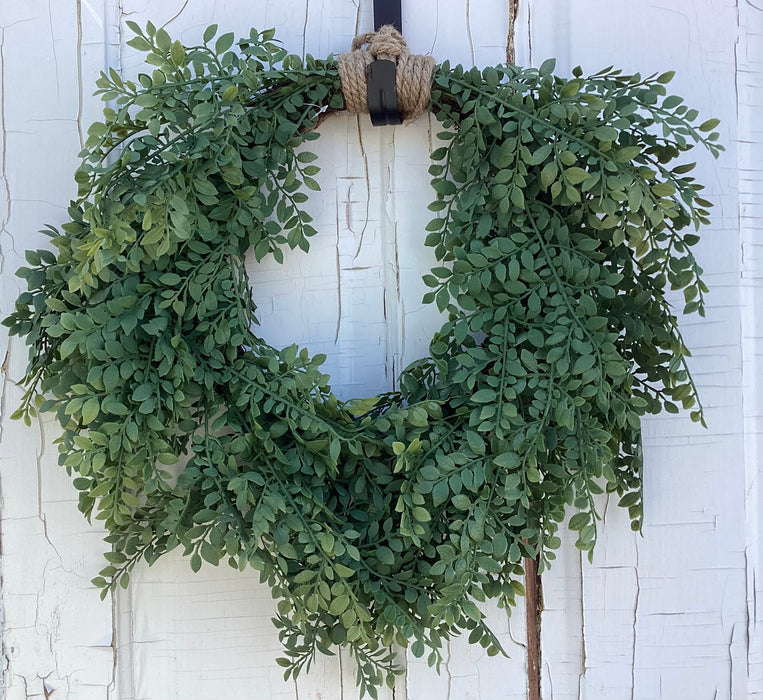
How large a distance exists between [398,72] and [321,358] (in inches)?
14.7

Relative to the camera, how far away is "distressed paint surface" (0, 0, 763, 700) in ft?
3.45

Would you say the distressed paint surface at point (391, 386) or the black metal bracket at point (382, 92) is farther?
the distressed paint surface at point (391, 386)

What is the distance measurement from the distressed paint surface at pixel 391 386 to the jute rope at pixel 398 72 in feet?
0.41

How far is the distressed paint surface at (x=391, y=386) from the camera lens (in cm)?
105

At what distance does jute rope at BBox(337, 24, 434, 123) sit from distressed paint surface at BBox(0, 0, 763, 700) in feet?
0.41

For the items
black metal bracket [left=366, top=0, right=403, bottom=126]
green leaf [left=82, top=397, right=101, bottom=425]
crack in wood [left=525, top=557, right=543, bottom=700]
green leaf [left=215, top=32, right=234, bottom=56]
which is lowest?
crack in wood [left=525, top=557, right=543, bottom=700]

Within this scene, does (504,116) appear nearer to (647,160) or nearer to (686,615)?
(647,160)

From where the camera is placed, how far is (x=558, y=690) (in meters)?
1.06

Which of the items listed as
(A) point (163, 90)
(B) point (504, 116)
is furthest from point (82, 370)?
(B) point (504, 116)

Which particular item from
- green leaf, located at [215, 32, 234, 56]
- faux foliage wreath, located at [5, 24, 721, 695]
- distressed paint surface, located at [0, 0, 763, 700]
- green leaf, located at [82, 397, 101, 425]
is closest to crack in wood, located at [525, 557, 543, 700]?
distressed paint surface, located at [0, 0, 763, 700]

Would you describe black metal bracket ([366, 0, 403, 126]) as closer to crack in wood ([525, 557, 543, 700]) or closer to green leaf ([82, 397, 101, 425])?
green leaf ([82, 397, 101, 425])

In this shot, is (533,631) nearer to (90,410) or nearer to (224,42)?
(90,410)

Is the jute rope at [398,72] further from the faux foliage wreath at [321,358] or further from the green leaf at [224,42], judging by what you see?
the green leaf at [224,42]

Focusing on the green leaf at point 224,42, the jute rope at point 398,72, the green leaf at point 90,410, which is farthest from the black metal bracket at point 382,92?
the green leaf at point 90,410
